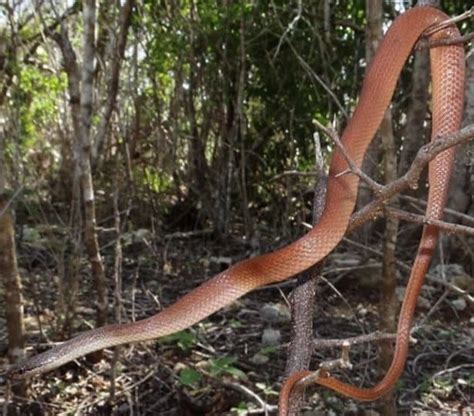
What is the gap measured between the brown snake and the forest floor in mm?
906

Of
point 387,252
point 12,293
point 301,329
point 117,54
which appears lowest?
point 12,293

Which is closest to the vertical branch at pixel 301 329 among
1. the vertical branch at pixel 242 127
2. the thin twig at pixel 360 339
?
the thin twig at pixel 360 339

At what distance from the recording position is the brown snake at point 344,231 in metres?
2.14

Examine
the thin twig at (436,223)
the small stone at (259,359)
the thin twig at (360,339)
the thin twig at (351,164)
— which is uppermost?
the thin twig at (351,164)

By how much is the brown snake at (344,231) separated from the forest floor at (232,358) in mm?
906

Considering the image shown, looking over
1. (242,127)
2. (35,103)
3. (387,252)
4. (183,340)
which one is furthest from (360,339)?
(35,103)

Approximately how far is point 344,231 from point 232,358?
82.6 inches

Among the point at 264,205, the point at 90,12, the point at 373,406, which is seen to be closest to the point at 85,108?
the point at 90,12

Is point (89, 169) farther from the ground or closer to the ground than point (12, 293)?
farther from the ground

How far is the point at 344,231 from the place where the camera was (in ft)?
6.95

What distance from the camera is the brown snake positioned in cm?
214

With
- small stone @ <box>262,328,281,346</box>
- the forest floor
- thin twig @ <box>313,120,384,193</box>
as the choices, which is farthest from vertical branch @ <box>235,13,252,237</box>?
thin twig @ <box>313,120,384,193</box>

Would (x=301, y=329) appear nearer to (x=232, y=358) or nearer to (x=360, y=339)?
(x=360, y=339)

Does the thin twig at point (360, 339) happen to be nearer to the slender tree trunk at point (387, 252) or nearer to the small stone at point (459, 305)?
the slender tree trunk at point (387, 252)
